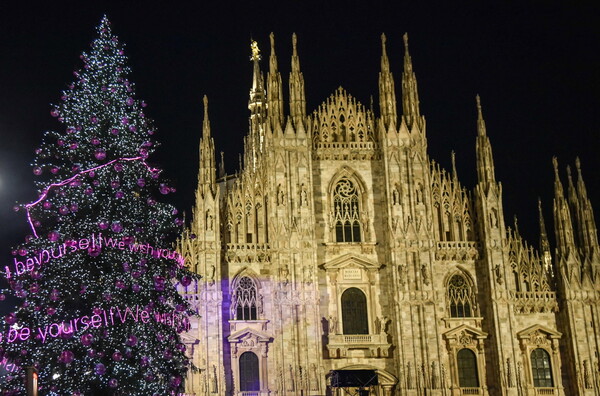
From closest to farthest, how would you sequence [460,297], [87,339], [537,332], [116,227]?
1. [87,339]
2. [116,227]
3. [537,332]
4. [460,297]

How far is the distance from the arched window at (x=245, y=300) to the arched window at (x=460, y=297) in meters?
→ 10.7

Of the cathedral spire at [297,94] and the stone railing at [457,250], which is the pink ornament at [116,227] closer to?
the cathedral spire at [297,94]

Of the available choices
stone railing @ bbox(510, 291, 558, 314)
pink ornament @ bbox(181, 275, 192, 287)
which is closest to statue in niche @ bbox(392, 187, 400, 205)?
stone railing @ bbox(510, 291, 558, 314)

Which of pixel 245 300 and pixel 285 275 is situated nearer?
pixel 285 275

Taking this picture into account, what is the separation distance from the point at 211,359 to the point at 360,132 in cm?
1538

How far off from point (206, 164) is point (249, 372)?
11.3 metres

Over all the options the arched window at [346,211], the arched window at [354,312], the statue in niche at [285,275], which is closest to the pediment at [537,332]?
the arched window at [354,312]

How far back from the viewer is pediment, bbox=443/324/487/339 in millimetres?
45938

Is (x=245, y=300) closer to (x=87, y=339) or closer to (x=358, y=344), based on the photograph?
(x=358, y=344)

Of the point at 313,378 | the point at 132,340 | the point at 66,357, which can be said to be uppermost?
the point at 132,340

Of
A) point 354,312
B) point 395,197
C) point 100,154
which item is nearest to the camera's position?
point 100,154

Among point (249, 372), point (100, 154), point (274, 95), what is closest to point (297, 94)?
point (274, 95)

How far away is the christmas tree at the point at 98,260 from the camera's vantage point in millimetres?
27250

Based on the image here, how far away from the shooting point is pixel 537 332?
152 ft
